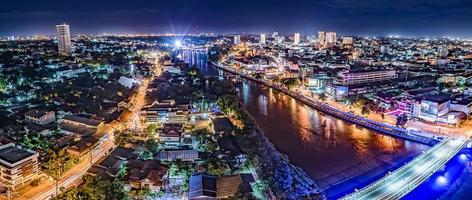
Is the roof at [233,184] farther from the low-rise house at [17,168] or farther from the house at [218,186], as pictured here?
the low-rise house at [17,168]

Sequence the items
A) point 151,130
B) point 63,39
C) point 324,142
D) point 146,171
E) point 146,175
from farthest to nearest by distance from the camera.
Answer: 1. point 63,39
2. point 324,142
3. point 151,130
4. point 146,171
5. point 146,175

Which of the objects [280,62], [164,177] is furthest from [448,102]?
[280,62]

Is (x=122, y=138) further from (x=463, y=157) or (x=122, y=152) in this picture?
(x=463, y=157)

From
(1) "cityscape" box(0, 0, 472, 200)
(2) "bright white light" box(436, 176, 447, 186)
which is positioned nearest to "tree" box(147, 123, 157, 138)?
(1) "cityscape" box(0, 0, 472, 200)

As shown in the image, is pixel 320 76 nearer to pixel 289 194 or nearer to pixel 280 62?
pixel 280 62

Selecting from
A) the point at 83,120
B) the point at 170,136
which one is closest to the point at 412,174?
the point at 170,136

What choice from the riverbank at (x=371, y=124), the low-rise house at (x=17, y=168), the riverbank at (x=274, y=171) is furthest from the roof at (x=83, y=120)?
the riverbank at (x=371, y=124)
